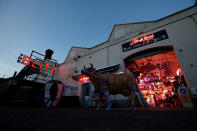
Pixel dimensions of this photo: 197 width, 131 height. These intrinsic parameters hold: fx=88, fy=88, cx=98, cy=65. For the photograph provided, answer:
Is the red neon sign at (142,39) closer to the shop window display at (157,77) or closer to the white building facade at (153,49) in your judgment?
the white building facade at (153,49)

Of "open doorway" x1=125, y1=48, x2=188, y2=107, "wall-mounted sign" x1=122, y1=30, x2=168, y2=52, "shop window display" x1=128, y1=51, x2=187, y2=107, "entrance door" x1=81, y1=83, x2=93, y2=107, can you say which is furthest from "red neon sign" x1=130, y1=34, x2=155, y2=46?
"entrance door" x1=81, y1=83, x2=93, y2=107

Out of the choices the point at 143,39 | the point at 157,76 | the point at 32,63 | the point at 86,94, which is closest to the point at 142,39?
the point at 143,39

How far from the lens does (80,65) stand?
923 centimetres

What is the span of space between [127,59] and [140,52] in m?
1.04

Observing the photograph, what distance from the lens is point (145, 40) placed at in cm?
623

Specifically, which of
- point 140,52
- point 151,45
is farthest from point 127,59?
point 151,45

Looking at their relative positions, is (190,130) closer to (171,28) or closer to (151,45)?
(151,45)

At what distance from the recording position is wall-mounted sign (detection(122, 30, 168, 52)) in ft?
18.8

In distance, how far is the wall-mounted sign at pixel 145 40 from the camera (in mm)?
5723

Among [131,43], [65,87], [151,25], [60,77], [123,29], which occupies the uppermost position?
[123,29]

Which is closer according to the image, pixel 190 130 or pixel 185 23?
pixel 190 130

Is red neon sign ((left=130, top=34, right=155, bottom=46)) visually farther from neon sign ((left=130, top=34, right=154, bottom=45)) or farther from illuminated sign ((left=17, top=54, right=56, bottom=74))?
illuminated sign ((left=17, top=54, right=56, bottom=74))

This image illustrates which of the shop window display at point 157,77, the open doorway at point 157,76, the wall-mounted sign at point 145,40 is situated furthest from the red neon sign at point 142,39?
the shop window display at point 157,77

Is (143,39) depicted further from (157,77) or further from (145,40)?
(157,77)
